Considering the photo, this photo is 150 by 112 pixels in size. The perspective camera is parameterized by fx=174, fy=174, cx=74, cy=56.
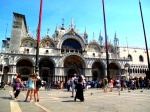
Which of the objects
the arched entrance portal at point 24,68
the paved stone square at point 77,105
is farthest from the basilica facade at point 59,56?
the paved stone square at point 77,105

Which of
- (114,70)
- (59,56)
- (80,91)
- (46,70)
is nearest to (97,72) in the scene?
(114,70)

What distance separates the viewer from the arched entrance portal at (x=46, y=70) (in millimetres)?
43094

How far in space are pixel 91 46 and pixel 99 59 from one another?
5.38 meters

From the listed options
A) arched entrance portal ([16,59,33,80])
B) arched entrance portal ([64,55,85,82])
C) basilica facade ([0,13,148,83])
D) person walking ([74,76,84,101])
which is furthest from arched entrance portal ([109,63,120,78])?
person walking ([74,76,84,101])

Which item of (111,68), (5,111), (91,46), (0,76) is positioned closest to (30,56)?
(0,76)

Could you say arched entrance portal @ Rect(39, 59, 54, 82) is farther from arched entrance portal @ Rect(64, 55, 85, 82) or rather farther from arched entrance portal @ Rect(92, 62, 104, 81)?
arched entrance portal @ Rect(92, 62, 104, 81)

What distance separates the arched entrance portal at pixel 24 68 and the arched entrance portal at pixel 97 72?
55.1 ft

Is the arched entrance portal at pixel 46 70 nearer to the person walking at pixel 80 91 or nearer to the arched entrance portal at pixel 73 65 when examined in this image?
the arched entrance portal at pixel 73 65

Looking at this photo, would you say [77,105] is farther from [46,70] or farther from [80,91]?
[46,70]

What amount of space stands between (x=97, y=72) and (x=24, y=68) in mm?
19381

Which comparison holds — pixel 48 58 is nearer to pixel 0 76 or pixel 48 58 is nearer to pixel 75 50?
pixel 75 50

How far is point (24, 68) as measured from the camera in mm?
42156

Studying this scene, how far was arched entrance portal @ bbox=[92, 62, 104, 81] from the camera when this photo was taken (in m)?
47.7

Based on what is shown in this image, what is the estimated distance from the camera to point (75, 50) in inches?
1875
